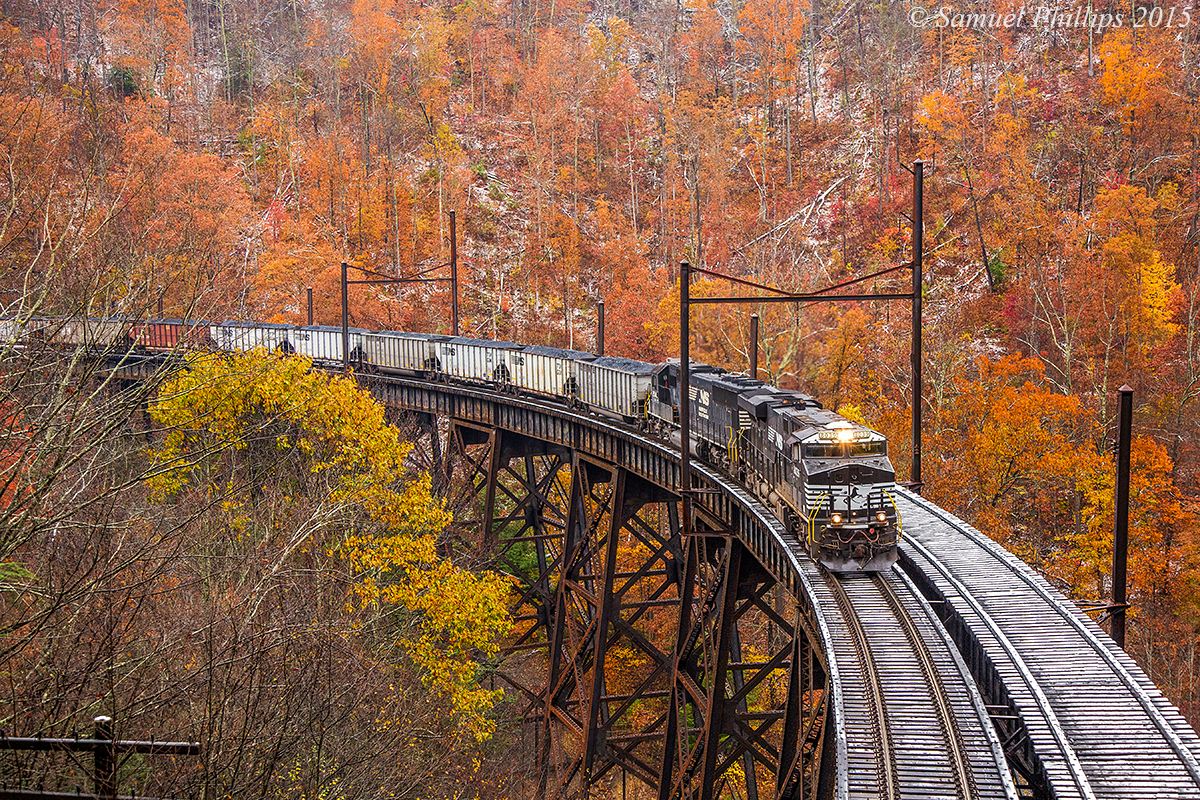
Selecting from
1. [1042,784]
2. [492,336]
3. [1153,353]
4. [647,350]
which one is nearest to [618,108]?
[492,336]

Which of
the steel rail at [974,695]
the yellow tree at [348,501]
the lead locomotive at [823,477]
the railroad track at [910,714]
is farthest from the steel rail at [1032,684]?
the yellow tree at [348,501]

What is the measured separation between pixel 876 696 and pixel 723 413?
10.6m

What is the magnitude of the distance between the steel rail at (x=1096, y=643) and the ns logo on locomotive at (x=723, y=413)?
1.93 meters

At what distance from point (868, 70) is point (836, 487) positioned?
64332 millimetres

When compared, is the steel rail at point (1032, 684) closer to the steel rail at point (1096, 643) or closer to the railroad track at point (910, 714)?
the steel rail at point (1096, 643)

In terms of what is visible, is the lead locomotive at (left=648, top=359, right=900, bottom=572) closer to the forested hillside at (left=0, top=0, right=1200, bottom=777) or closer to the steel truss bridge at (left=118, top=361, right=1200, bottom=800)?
the steel truss bridge at (left=118, top=361, right=1200, bottom=800)

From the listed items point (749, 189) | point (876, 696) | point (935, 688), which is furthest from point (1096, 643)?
point (749, 189)

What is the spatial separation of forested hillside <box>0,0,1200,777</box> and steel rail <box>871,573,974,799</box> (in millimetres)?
19258

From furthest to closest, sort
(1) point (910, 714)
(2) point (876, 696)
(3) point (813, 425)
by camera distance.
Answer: (3) point (813, 425)
(2) point (876, 696)
(1) point (910, 714)

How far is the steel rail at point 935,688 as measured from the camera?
406 inches

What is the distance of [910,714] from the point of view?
11.5 meters

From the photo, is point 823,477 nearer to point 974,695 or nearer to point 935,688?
point 935,688

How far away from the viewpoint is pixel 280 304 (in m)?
57.2

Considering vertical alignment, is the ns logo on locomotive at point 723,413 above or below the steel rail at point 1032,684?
above
